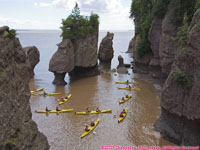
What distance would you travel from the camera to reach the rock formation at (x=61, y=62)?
118 feet

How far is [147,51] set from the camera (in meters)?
41.0

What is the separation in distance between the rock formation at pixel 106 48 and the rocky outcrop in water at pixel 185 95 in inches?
1456

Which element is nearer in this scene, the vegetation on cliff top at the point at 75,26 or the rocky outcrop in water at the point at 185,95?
the rocky outcrop in water at the point at 185,95

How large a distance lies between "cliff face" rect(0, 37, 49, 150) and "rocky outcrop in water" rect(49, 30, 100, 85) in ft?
73.6

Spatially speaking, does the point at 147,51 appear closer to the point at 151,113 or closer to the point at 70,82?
the point at 70,82

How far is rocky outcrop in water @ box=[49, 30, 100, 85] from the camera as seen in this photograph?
118 ft

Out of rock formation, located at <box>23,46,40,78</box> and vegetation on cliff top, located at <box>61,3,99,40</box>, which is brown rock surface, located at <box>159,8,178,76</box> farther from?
rock formation, located at <box>23,46,40,78</box>

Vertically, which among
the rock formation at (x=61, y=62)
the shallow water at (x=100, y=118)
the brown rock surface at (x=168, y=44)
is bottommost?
the shallow water at (x=100, y=118)

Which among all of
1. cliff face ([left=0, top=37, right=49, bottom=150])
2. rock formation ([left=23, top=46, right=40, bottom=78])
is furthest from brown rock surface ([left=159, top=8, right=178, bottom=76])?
rock formation ([left=23, top=46, right=40, bottom=78])

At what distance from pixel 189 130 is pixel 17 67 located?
42.6 ft

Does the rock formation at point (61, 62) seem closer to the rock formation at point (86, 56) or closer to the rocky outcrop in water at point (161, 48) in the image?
the rock formation at point (86, 56)

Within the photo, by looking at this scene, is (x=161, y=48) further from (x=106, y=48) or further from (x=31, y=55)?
(x=31, y=55)

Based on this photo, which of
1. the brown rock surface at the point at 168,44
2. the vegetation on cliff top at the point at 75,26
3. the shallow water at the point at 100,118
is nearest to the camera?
the shallow water at the point at 100,118

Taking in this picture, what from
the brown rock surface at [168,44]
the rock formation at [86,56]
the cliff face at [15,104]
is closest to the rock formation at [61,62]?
the rock formation at [86,56]
